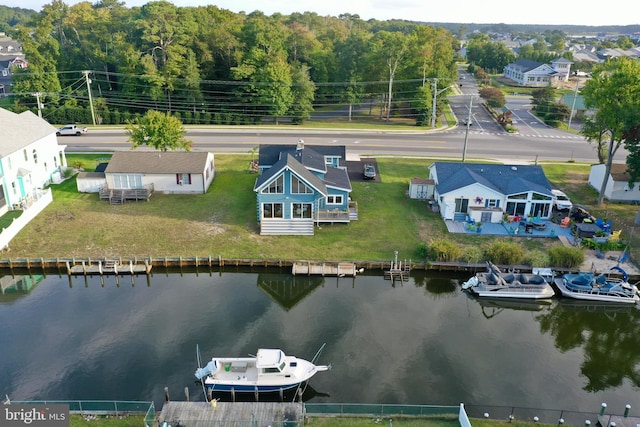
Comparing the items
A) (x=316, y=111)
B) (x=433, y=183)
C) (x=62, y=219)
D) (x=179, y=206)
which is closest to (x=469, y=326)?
(x=433, y=183)

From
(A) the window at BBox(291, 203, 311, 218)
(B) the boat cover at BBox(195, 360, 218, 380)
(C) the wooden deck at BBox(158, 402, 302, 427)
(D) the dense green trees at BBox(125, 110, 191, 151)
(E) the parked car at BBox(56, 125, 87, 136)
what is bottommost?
(C) the wooden deck at BBox(158, 402, 302, 427)

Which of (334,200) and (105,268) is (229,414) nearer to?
(105,268)

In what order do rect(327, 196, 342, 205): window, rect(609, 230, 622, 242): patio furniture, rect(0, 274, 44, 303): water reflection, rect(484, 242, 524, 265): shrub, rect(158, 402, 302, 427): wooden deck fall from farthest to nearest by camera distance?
1. rect(327, 196, 342, 205): window
2. rect(609, 230, 622, 242): patio furniture
3. rect(484, 242, 524, 265): shrub
4. rect(0, 274, 44, 303): water reflection
5. rect(158, 402, 302, 427): wooden deck

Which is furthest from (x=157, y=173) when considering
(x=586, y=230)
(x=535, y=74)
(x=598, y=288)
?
(x=535, y=74)

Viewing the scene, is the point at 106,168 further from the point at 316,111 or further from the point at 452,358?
the point at 316,111

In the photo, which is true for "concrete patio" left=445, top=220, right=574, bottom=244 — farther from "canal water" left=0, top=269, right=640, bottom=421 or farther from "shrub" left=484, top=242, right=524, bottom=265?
"canal water" left=0, top=269, right=640, bottom=421

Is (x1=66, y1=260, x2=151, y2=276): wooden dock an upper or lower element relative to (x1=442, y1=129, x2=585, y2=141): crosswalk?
lower

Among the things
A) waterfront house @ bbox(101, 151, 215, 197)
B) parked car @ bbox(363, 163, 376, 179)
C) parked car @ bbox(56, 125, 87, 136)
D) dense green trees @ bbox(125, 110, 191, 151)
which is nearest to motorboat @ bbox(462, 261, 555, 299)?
parked car @ bbox(363, 163, 376, 179)
